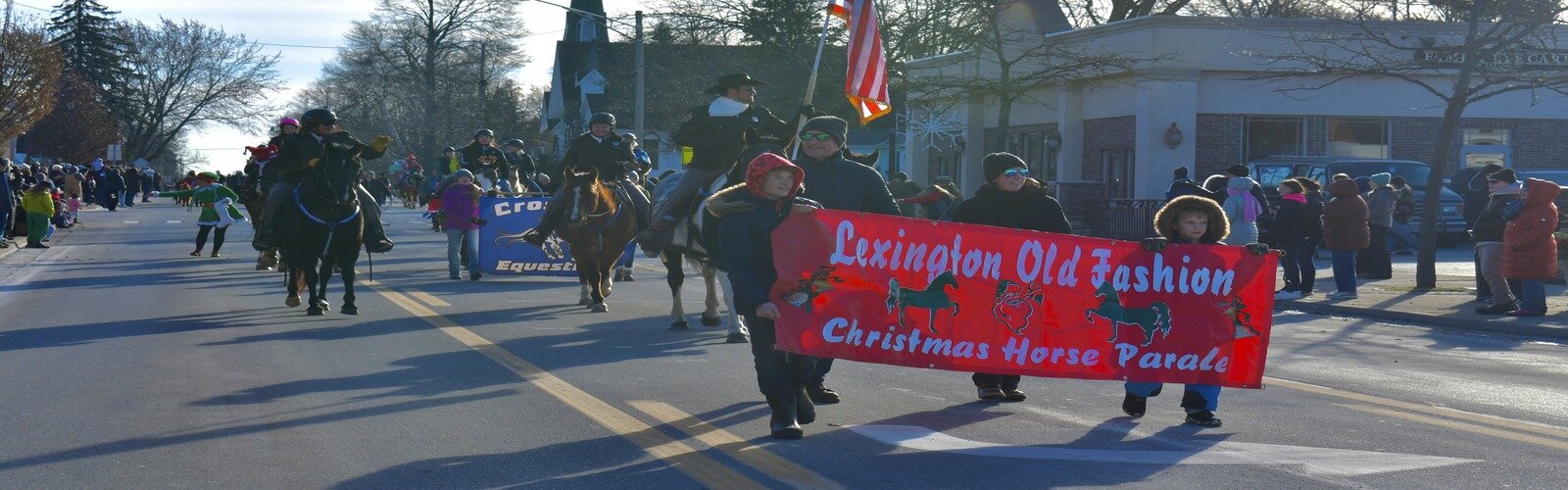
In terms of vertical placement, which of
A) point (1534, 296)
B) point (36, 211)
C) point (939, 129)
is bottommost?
point (1534, 296)

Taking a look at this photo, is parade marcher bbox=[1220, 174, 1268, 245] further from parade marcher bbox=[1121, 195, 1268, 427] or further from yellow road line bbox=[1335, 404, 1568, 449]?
parade marcher bbox=[1121, 195, 1268, 427]

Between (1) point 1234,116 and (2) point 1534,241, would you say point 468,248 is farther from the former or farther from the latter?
(1) point 1234,116

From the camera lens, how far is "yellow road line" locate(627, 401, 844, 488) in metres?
6.87

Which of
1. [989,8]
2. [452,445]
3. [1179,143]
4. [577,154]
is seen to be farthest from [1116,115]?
[452,445]

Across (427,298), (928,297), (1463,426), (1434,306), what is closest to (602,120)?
(427,298)

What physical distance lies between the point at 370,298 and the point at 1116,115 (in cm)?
2401

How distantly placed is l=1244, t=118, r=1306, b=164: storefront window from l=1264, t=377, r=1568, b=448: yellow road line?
88.8ft

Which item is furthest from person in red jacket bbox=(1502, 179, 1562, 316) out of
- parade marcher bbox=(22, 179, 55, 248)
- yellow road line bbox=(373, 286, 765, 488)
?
parade marcher bbox=(22, 179, 55, 248)

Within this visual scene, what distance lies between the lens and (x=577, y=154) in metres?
16.5

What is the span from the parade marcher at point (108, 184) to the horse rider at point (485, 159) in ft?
128

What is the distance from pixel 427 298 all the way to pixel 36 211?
1543 centimetres

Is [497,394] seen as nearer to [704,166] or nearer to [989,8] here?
[704,166]

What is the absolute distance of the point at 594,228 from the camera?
16.0 metres

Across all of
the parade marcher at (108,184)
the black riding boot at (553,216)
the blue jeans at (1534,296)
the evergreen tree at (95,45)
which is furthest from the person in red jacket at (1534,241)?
the evergreen tree at (95,45)
